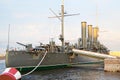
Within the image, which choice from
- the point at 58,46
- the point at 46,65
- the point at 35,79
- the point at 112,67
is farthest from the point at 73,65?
the point at 35,79

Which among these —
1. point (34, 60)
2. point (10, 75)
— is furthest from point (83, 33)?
point (10, 75)

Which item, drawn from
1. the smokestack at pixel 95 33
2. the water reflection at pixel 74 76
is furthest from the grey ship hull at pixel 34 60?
the smokestack at pixel 95 33

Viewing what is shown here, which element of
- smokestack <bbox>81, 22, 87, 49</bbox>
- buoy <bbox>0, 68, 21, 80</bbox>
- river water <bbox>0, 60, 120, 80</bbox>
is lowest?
river water <bbox>0, 60, 120, 80</bbox>

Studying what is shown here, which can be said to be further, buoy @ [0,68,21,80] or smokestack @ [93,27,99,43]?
smokestack @ [93,27,99,43]

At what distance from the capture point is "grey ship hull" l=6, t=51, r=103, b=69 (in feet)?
113

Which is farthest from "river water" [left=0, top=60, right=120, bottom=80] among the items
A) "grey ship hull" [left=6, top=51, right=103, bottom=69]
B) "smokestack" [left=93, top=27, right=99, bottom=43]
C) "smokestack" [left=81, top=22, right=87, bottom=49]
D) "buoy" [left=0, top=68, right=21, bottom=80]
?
"smokestack" [left=93, top=27, right=99, bottom=43]

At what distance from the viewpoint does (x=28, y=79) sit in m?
26.8

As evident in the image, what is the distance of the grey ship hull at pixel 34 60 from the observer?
3441 centimetres

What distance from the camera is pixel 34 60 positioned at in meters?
37.2

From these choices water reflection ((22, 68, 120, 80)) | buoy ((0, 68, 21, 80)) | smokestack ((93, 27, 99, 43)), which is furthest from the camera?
smokestack ((93, 27, 99, 43))

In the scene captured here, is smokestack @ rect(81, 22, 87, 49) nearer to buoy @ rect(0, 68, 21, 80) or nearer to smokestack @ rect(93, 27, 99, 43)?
smokestack @ rect(93, 27, 99, 43)

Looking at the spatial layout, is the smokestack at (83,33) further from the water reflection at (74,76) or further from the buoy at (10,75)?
the buoy at (10,75)

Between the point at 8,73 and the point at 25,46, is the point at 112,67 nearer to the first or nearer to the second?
the point at 25,46

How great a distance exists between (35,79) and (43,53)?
1227 centimetres
